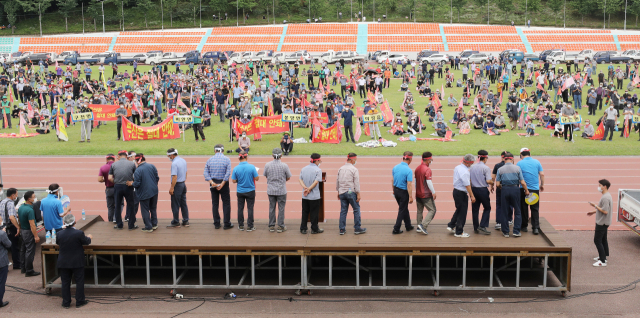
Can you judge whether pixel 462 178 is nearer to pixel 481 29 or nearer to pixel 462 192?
pixel 462 192

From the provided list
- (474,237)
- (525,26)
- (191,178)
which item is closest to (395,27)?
(525,26)

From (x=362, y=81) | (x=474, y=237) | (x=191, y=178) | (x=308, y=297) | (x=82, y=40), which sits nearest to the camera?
(x=308, y=297)

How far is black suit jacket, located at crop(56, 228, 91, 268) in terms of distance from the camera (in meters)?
10.1

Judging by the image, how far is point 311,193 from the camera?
11.8 m

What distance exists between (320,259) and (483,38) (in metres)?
67.6

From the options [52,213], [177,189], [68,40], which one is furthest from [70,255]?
[68,40]

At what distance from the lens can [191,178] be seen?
21125mm

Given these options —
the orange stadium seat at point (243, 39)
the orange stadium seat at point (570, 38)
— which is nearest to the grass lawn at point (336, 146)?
the orange stadium seat at point (570, 38)

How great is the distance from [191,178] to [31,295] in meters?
10.3

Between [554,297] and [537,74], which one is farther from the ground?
[537,74]

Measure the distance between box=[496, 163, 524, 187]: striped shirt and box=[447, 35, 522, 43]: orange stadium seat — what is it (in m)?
64.8

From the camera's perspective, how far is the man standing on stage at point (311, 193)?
38.4 ft

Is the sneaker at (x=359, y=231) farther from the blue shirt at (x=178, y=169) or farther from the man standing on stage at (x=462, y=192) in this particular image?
the blue shirt at (x=178, y=169)

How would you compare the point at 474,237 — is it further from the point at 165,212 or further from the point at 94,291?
the point at 165,212
